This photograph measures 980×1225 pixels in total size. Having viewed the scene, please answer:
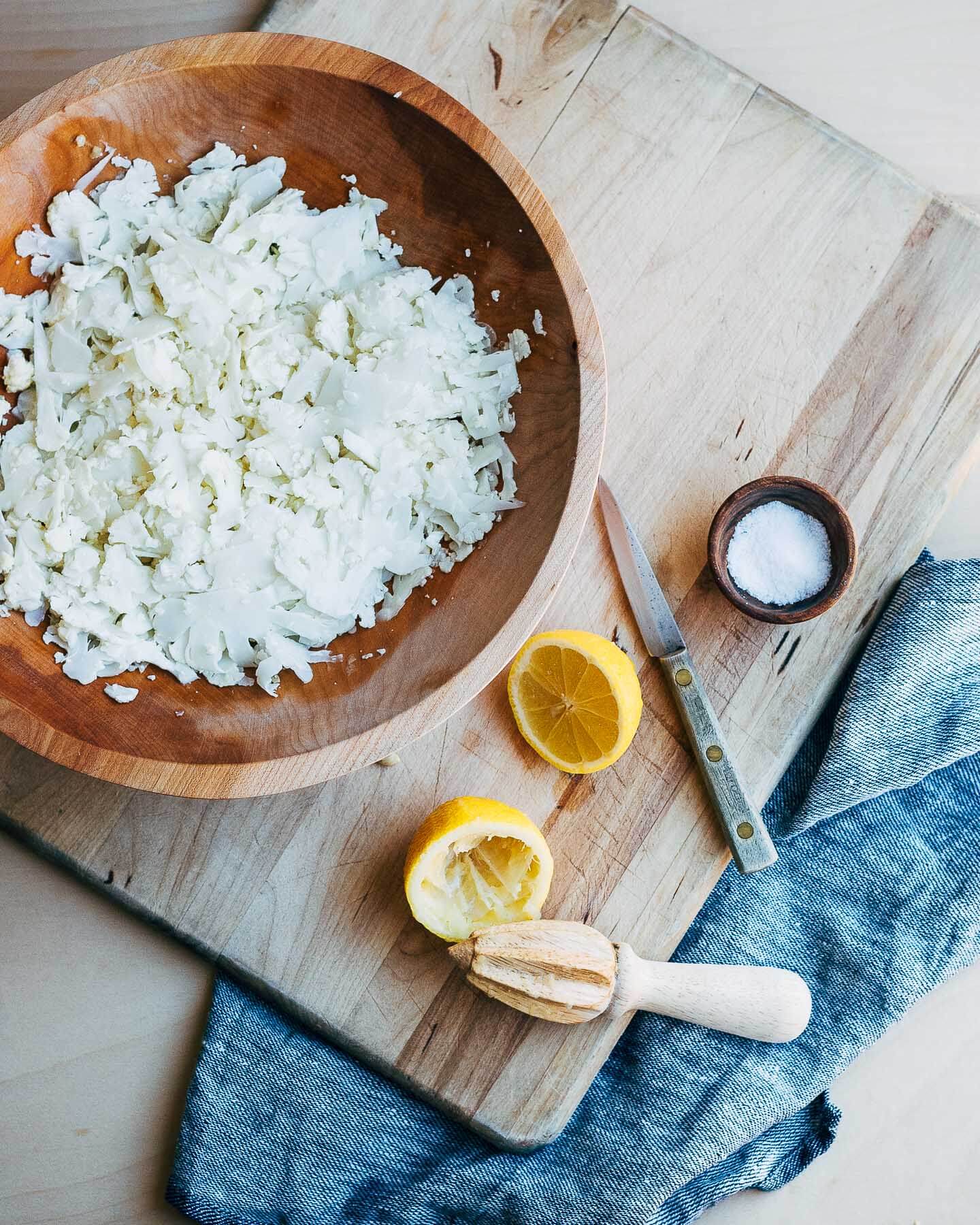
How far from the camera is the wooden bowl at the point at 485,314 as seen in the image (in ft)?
3.82

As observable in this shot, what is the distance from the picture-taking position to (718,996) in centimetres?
133

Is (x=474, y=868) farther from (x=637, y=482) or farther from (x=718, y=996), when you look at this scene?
(x=637, y=482)

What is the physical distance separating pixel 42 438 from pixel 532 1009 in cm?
92

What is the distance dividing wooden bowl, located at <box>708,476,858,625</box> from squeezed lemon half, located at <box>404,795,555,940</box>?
402 millimetres

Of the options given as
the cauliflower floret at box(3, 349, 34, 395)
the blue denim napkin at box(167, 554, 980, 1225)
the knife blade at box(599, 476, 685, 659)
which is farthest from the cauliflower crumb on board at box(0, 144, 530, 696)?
the blue denim napkin at box(167, 554, 980, 1225)

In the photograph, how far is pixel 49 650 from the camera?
1.23 metres

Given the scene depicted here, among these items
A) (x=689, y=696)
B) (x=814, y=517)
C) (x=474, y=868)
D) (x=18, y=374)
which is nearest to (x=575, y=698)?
(x=689, y=696)

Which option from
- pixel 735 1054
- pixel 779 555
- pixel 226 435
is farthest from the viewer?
pixel 735 1054

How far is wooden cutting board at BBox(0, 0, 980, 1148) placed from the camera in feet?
4.47

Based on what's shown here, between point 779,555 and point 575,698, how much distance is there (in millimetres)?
324

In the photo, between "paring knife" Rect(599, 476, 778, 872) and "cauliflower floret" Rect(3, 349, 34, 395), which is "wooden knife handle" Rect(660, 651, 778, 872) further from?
"cauliflower floret" Rect(3, 349, 34, 395)

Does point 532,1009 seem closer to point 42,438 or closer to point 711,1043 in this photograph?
point 711,1043

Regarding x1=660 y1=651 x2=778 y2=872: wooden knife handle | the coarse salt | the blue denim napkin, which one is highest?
the coarse salt

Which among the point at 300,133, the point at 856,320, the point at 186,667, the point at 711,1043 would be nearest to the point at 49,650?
the point at 186,667
